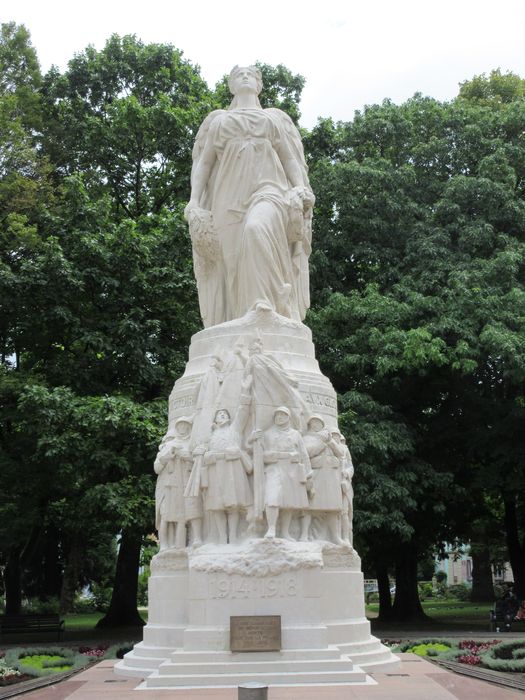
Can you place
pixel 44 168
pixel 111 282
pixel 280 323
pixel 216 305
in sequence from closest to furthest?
pixel 280 323 → pixel 216 305 → pixel 111 282 → pixel 44 168

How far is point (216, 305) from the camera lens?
13.3 m

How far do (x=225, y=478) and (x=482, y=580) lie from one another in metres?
35.1

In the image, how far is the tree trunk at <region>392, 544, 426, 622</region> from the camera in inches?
993

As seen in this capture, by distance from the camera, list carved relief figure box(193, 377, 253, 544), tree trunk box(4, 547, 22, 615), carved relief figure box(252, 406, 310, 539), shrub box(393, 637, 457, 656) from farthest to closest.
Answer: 1. tree trunk box(4, 547, 22, 615)
2. shrub box(393, 637, 457, 656)
3. carved relief figure box(193, 377, 253, 544)
4. carved relief figure box(252, 406, 310, 539)

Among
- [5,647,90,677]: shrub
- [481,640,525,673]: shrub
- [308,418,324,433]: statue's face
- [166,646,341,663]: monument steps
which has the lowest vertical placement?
[5,647,90,677]: shrub

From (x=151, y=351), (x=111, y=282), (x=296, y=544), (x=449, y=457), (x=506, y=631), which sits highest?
(x=111, y=282)

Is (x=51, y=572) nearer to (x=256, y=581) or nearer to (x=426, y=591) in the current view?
(x=426, y=591)

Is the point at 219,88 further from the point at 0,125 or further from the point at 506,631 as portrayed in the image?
the point at 506,631

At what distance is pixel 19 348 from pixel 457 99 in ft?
50.8

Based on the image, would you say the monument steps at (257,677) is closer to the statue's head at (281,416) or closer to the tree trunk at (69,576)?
the statue's head at (281,416)

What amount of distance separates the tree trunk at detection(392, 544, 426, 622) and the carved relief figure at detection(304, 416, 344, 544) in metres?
14.4

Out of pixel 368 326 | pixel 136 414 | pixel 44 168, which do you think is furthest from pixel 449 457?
pixel 44 168

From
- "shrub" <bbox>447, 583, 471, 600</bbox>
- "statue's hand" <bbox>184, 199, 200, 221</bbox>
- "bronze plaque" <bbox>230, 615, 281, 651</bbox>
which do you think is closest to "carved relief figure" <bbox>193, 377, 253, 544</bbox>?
"bronze plaque" <bbox>230, 615, 281, 651</bbox>

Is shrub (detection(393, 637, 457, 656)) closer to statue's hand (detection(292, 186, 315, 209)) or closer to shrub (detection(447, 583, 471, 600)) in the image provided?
statue's hand (detection(292, 186, 315, 209))
